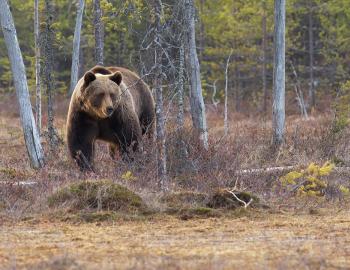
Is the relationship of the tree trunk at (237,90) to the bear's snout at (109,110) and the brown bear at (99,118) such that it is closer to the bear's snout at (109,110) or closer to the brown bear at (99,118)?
the brown bear at (99,118)

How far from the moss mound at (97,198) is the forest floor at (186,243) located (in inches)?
19.5

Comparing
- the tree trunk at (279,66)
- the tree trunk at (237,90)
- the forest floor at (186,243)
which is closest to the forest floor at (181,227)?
the forest floor at (186,243)

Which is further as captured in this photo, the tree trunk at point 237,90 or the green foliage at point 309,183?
the tree trunk at point 237,90

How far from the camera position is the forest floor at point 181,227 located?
640 centimetres

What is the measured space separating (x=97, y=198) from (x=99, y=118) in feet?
10.9

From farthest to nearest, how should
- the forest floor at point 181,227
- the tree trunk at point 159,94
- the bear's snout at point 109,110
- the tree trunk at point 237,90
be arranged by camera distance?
the tree trunk at point 237,90
the bear's snout at point 109,110
the tree trunk at point 159,94
the forest floor at point 181,227

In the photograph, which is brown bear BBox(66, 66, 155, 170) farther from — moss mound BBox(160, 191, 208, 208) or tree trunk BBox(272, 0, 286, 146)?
tree trunk BBox(272, 0, 286, 146)

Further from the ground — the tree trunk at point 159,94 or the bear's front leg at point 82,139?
the tree trunk at point 159,94

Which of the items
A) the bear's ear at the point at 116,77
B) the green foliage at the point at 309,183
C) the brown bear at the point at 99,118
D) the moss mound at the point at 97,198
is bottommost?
the green foliage at the point at 309,183

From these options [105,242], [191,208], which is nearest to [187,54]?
[191,208]

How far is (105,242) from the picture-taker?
291 inches

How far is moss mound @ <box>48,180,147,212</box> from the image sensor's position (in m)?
9.27

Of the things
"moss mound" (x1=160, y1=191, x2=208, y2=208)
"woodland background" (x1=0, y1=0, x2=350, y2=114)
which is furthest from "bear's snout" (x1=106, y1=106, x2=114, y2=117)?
"woodland background" (x1=0, y1=0, x2=350, y2=114)

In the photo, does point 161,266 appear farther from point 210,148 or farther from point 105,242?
point 210,148
